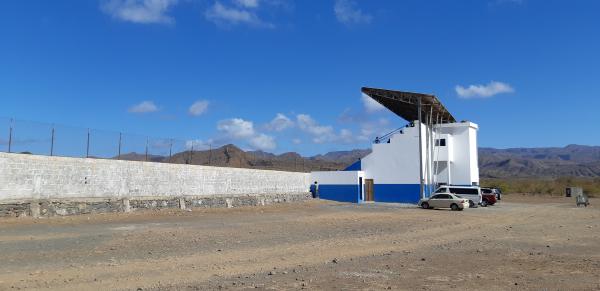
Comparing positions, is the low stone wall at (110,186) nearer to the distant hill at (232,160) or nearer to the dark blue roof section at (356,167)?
the distant hill at (232,160)

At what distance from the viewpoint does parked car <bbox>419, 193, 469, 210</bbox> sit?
3976cm

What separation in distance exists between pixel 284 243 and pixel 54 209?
13224 millimetres

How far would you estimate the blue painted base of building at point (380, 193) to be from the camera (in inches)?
2055

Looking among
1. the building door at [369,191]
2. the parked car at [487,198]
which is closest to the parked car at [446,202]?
the parked car at [487,198]

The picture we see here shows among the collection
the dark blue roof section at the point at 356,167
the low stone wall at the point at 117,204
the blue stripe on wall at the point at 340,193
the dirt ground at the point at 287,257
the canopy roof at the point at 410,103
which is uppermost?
the canopy roof at the point at 410,103

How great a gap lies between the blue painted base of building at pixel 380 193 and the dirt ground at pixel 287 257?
28634 mm

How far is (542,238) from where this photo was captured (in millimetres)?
19844

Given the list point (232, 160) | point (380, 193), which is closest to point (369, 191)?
point (380, 193)

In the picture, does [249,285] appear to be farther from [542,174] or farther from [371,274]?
[542,174]

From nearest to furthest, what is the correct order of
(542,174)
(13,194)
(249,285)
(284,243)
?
(249,285), (284,243), (13,194), (542,174)

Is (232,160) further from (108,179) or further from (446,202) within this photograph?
(108,179)

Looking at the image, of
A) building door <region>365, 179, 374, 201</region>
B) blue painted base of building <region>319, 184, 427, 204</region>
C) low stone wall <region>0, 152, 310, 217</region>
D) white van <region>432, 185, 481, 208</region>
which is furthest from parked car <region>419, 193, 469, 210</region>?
low stone wall <region>0, 152, 310, 217</region>

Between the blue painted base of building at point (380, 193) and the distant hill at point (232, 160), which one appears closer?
the distant hill at point (232, 160)

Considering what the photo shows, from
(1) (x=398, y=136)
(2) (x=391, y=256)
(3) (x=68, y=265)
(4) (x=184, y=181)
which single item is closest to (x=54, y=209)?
(4) (x=184, y=181)
